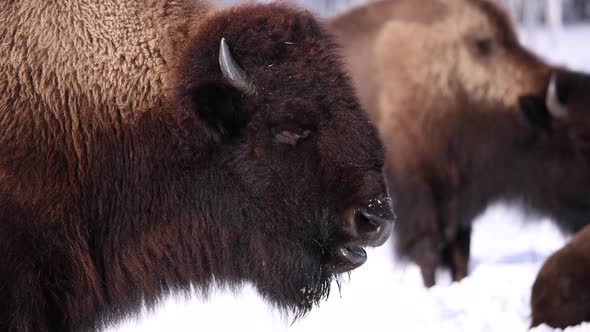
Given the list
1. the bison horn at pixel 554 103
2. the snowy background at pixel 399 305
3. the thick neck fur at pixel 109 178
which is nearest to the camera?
the thick neck fur at pixel 109 178

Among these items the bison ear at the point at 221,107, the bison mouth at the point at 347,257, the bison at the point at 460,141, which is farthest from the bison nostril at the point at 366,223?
the bison at the point at 460,141

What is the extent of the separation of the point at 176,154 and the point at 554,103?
14.3 ft

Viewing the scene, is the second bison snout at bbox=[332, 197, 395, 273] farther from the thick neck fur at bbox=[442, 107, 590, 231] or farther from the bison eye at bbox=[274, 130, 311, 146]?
the thick neck fur at bbox=[442, 107, 590, 231]

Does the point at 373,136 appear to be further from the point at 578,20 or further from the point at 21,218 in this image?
the point at 578,20

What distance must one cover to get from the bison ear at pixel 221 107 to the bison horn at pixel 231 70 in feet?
0.10

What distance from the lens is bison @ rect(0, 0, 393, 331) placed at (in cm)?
301

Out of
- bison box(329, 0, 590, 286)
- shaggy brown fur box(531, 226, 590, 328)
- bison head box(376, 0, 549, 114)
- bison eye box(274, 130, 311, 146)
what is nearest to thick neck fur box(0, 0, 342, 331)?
bison eye box(274, 130, 311, 146)

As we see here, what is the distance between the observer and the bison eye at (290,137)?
3113mm

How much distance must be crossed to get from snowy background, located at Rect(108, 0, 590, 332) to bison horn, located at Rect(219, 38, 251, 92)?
33.9 inches

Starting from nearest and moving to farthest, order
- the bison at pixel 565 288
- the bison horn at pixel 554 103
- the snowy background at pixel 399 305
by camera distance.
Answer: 1. the bison at pixel 565 288
2. the snowy background at pixel 399 305
3. the bison horn at pixel 554 103

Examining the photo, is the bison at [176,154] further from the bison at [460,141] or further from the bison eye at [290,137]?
the bison at [460,141]

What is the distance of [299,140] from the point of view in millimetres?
3127

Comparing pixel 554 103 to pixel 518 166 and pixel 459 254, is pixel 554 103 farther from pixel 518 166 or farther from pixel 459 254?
pixel 459 254

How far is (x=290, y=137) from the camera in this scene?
3.12 m
